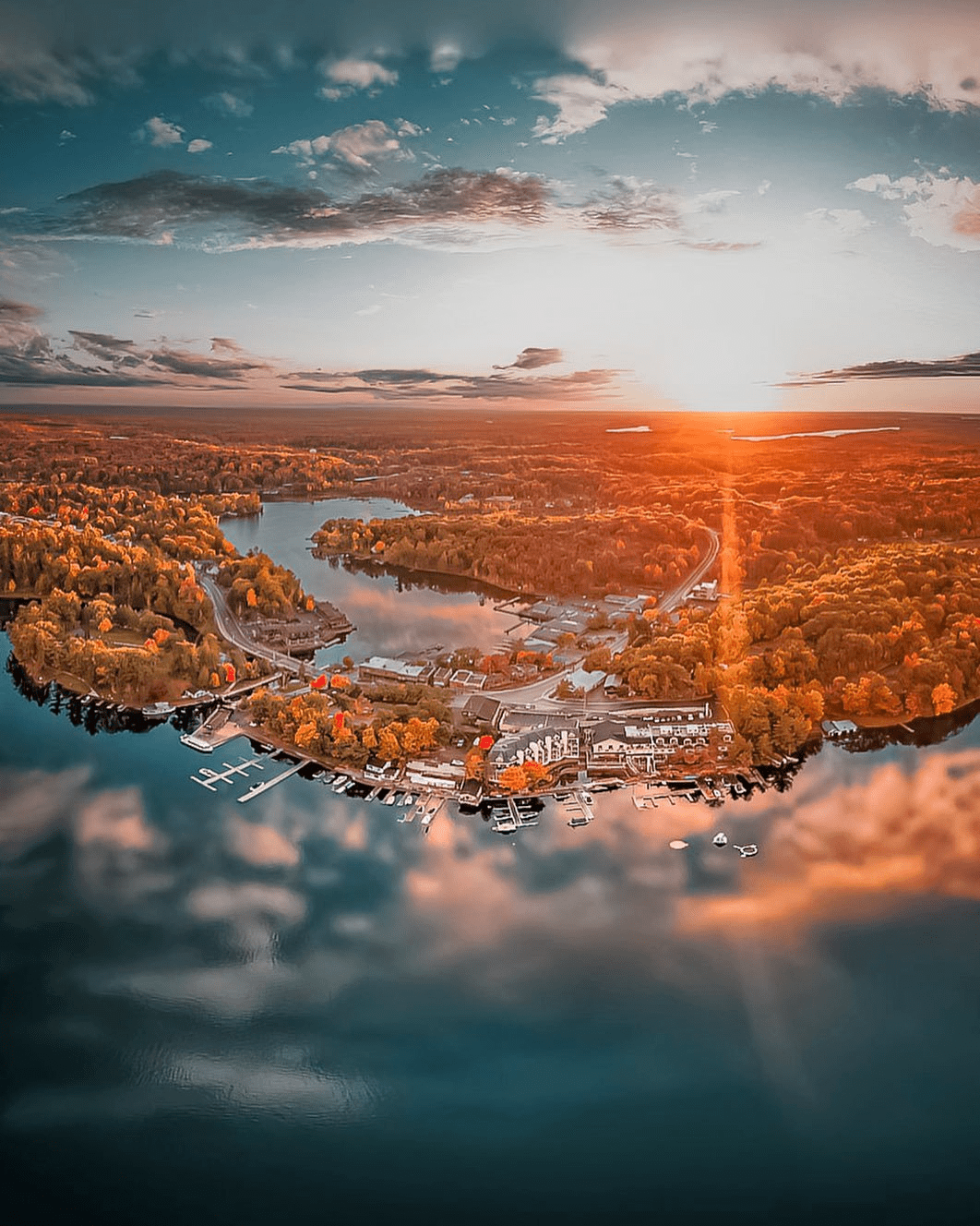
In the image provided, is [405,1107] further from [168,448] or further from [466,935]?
[168,448]

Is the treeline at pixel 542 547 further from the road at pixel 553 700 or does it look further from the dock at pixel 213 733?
the dock at pixel 213 733

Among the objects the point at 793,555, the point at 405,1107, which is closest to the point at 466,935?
the point at 405,1107

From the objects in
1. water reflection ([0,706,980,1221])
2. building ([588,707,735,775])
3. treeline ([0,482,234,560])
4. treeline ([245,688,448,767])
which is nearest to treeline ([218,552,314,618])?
treeline ([0,482,234,560])

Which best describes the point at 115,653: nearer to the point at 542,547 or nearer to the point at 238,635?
the point at 238,635

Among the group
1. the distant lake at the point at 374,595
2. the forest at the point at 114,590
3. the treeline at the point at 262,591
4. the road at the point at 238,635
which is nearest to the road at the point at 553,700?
the distant lake at the point at 374,595

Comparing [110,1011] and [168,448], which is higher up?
[168,448]

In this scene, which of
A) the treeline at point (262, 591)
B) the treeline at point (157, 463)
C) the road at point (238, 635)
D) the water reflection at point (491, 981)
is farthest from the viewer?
the treeline at point (157, 463)

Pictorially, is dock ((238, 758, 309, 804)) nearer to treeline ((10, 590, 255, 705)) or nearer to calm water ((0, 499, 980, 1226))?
calm water ((0, 499, 980, 1226))
